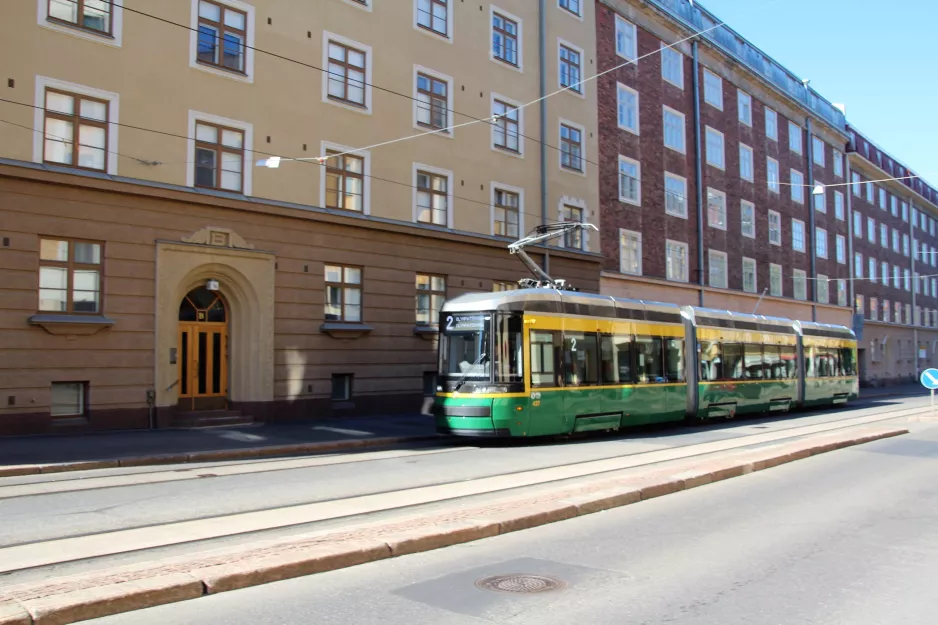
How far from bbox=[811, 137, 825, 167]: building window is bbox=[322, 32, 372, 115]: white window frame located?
36.9 m

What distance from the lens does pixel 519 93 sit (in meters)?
27.8

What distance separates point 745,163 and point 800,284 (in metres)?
9.29

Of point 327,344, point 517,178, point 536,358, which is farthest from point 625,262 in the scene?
point 536,358

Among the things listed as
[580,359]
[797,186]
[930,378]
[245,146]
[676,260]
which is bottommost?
[930,378]

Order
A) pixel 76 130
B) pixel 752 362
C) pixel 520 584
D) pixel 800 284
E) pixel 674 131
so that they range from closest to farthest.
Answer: pixel 520 584 → pixel 76 130 → pixel 752 362 → pixel 674 131 → pixel 800 284

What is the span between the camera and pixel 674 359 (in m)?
20.6

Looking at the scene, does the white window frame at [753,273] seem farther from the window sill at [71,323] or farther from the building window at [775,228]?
the window sill at [71,323]

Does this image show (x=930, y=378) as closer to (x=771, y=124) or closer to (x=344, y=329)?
(x=344, y=329)

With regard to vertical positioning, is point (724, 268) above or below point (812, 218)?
below

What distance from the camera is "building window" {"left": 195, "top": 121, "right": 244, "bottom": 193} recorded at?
18828 mm

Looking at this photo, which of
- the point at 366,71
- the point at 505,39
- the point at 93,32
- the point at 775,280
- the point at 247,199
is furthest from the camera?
the point at 775,280

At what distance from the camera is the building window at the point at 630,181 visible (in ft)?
107

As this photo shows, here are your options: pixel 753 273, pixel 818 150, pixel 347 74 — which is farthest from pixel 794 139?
pixel 347 74

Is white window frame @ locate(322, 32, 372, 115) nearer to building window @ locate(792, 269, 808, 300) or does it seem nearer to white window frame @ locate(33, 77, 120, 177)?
white window frame @ locate(33, 77, 120, 177)
